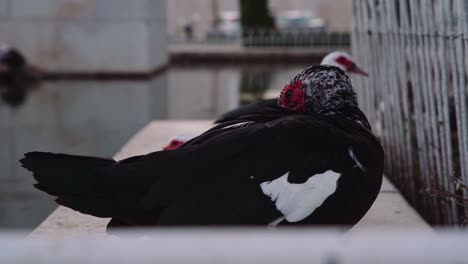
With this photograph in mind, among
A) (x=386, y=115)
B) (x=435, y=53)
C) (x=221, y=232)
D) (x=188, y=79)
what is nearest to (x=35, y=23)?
(x=188, y=79)

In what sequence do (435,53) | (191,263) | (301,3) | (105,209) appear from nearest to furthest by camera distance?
1. (191,263)
2. (105,209)
3. (435,53)
4. (301,3)

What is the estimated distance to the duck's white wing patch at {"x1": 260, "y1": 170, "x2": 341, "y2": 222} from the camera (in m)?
3.05

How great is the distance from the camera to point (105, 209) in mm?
3078

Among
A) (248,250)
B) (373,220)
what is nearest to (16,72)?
(373,220)

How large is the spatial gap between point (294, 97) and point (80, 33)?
13568 millimetres

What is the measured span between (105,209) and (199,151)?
1.24 ft

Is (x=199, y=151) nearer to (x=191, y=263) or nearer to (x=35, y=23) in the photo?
(x=191, y=263)

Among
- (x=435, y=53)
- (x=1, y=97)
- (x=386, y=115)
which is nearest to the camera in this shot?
(x=435, y=53)

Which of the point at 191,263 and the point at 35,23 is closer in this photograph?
the point at 191,263

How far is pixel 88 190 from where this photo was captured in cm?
307

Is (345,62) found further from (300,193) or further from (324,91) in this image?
(300,193)

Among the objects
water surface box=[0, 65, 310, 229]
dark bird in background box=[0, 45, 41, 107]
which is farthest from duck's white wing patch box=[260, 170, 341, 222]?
dark bird in background box=[0, 45, 41, 107]

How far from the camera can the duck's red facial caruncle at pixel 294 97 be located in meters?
3.59

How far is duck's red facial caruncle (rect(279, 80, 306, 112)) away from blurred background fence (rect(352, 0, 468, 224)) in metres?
0.66
